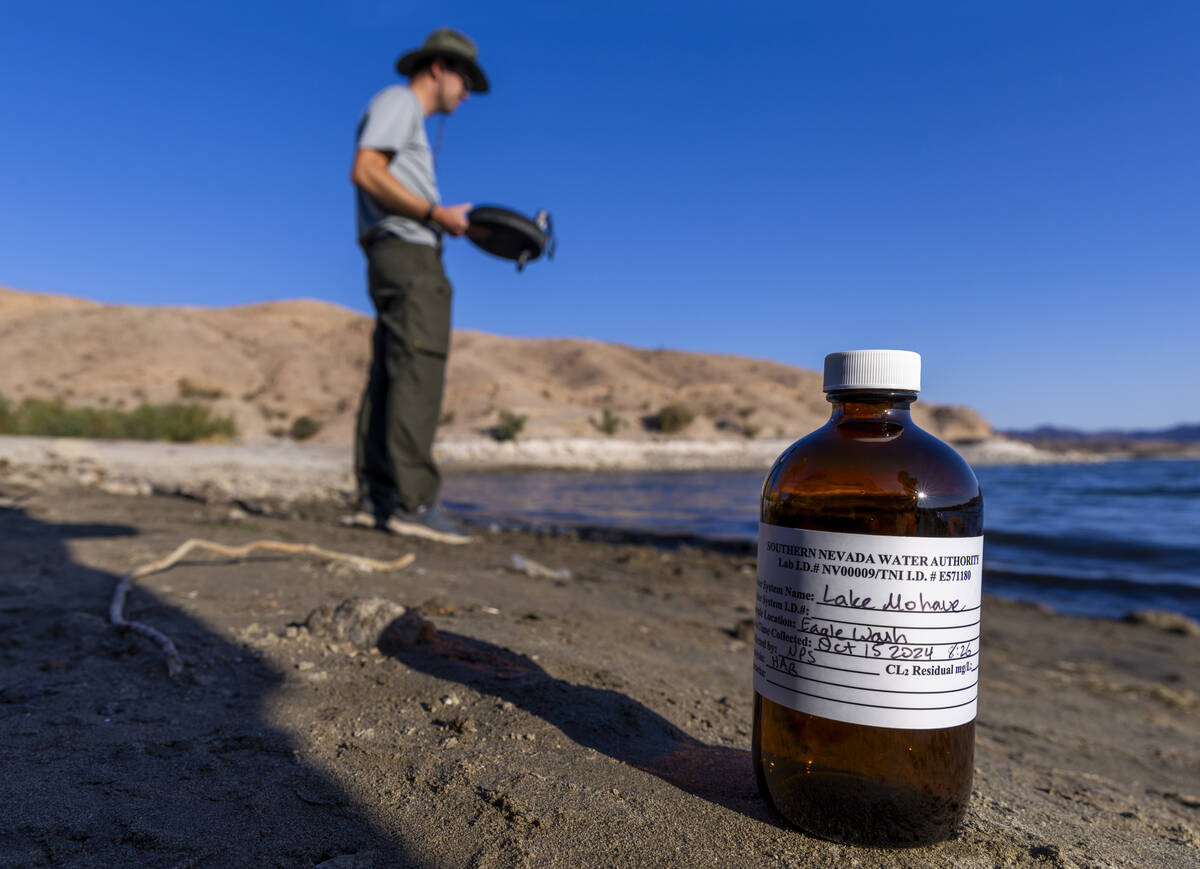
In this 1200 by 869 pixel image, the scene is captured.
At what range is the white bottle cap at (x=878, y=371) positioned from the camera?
1164 mm

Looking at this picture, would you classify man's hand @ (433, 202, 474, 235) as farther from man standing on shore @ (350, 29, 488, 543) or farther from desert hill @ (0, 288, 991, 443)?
desert hill @ (0, 288, 991, 443)

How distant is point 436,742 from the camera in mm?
1470

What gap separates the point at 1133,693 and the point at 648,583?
262 cm

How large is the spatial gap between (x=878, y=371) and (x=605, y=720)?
97cm

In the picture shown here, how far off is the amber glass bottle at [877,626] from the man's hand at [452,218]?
3.41 m

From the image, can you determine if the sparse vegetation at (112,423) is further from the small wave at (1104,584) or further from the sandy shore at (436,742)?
the small wave at (1104,584)

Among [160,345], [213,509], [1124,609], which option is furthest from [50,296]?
[1124,609]

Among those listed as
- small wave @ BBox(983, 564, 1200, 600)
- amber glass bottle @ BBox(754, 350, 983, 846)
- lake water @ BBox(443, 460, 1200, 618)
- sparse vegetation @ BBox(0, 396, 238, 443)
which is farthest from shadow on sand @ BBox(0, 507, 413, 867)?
sparse vegetation @ BBox(0, 396, 238, 443)

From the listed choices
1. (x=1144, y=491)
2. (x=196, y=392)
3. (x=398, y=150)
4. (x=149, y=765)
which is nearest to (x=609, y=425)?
(x=196, y=392)

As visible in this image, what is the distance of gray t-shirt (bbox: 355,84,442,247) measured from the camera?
13.6 ft

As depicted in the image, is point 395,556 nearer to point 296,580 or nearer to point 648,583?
point 296,580

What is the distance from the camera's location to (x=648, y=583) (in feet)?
15.8

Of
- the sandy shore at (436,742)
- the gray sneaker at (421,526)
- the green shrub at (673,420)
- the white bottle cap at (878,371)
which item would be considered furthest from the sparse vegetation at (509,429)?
the white bottle cap at (878,371)

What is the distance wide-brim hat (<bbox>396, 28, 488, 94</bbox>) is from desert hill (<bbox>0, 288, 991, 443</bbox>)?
69.9 ft
